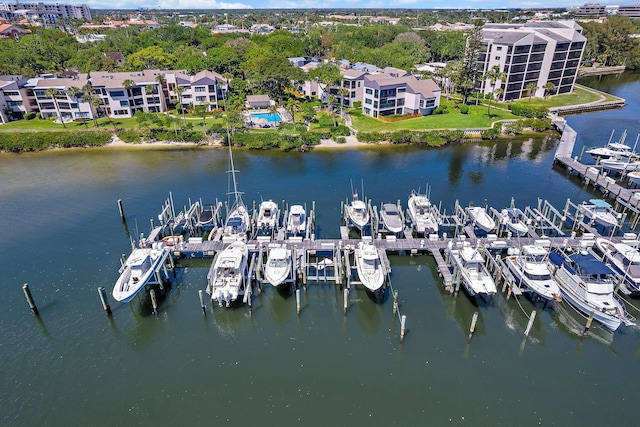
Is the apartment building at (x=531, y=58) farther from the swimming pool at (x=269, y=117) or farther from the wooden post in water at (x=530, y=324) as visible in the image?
the wooden post in water at (x=530, y=324)

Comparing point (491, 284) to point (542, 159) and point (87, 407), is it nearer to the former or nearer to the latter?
point (87, 407)

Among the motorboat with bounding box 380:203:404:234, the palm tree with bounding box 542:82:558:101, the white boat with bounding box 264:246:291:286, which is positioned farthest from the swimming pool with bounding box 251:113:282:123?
the palm tree with bounding box 542:82:558:101

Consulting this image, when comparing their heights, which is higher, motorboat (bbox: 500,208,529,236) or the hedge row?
motorboat (bbox: 500,208,529,236)

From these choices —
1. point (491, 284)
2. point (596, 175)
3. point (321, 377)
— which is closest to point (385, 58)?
point (596, 175)

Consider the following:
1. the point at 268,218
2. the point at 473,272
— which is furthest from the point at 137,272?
the point at 473,272

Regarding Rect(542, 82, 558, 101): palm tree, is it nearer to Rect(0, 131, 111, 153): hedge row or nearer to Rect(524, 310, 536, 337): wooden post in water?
Rect(524, 310, 536, 337): wooden post in water

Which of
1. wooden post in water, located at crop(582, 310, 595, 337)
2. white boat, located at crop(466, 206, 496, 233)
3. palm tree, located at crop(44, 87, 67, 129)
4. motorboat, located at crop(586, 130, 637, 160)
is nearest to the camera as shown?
wooden post in water, located at crop(582, 310, 595, 337)

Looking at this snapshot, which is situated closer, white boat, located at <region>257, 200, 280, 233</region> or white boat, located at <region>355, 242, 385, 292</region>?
white boat, located at <region>355, 242, 385, 292</region>
